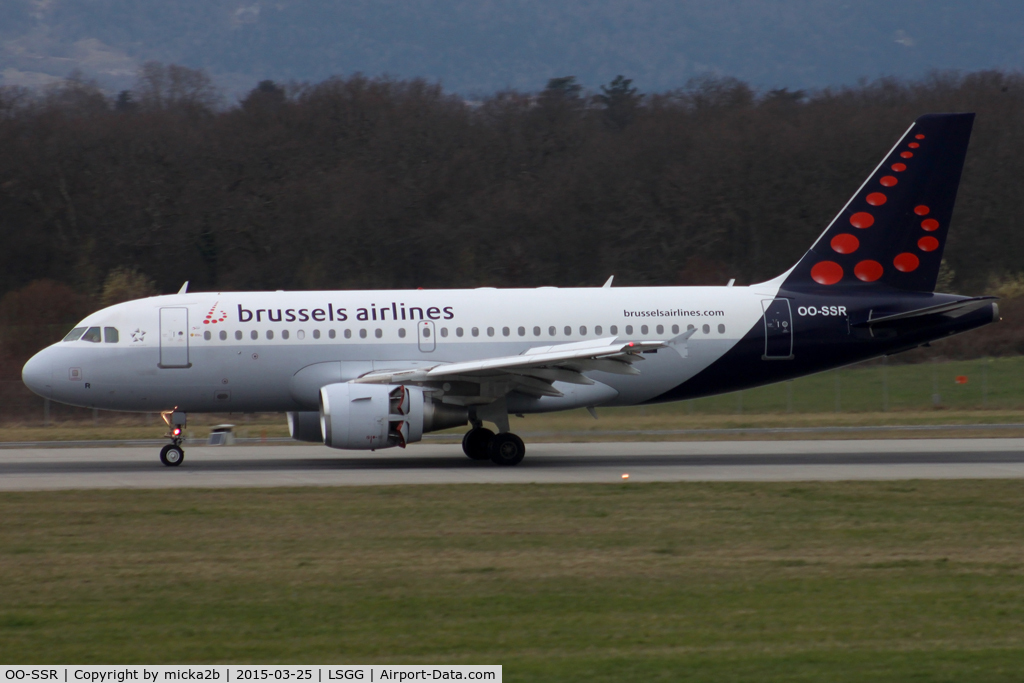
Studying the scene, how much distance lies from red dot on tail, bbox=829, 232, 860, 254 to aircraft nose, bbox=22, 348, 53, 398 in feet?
51.7

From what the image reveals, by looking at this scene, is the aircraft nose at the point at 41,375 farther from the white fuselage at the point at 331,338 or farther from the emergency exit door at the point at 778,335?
the emergency exit door at the point at 778,335

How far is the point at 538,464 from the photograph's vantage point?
70.3 ft

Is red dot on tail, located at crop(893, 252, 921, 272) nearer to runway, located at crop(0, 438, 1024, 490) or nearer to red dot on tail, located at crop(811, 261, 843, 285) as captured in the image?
red dot on tail, located at crop(811, 261, 843, 285)

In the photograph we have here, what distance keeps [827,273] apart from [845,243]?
768mm

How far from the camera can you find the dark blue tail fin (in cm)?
2358

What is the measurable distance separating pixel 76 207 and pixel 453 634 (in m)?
52.6

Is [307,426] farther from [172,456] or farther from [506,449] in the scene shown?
[506,449]

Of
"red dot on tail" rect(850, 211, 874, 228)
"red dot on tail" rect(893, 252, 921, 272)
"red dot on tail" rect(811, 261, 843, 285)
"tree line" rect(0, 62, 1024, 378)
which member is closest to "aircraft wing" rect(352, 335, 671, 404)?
"red dot on tail" rect(811, 261, 843, 285)

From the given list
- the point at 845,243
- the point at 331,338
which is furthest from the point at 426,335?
the point at 845,243

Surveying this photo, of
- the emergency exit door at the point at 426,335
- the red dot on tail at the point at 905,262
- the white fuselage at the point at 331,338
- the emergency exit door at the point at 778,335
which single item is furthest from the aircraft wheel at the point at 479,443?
the red dot on tail at the point at 905,262

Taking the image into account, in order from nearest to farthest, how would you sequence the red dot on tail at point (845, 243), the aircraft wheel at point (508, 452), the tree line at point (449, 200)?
the aircraft wheel at point (508, 452), the red dot on tail at point (845, 243), the tree line at point (449, 200)

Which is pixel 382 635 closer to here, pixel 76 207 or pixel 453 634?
pixel 453 634

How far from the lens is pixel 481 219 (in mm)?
55594

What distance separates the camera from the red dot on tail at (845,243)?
77.7 feet
